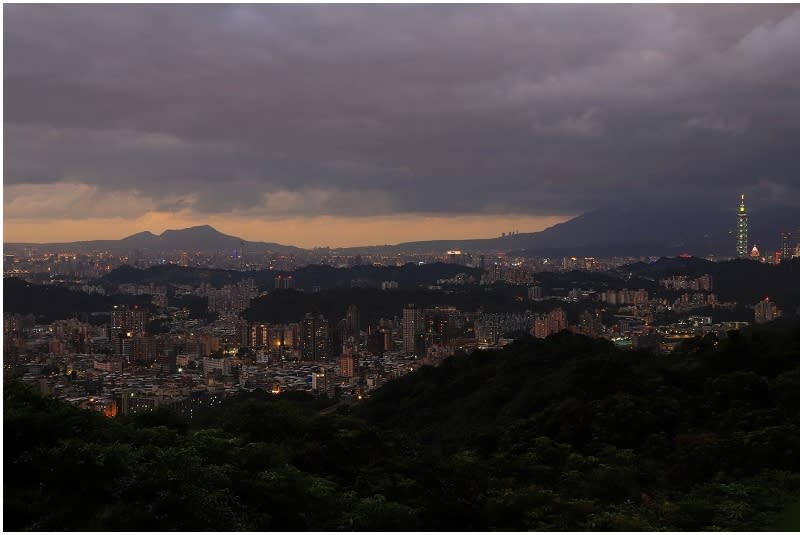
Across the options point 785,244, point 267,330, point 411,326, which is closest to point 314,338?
point 267,330

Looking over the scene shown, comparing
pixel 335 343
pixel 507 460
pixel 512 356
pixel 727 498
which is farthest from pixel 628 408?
pixel 335 343

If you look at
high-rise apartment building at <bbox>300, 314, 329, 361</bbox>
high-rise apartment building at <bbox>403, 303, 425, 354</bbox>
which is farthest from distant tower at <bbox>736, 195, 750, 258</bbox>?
high-rise apartment building at <bbox>300, 314, 329, 361</bbox>

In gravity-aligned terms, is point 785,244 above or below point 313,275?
above

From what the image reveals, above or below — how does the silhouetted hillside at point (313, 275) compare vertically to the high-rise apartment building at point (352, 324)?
above

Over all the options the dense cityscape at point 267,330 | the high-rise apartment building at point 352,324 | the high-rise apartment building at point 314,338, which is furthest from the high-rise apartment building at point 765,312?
the high-rise apartment building at point 314,338

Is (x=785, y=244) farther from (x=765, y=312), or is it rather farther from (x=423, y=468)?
(x=423, y=468)

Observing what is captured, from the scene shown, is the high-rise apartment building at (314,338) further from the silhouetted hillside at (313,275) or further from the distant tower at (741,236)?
the distant tower at (741,236)

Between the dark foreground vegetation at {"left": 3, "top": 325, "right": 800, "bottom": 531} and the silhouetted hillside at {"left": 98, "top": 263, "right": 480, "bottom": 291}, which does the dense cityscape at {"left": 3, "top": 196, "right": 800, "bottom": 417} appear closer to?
the silhouetted hillside at {"left": 98, "top": 263, "right": 480, "bottom": 291}

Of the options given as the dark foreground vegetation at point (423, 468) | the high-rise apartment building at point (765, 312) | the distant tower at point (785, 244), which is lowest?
the high-rise apartment building at point (765, 312)
